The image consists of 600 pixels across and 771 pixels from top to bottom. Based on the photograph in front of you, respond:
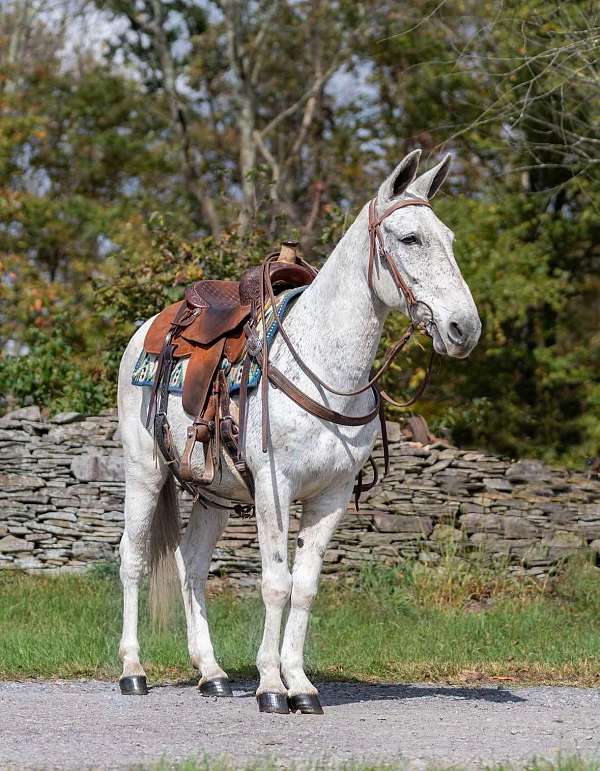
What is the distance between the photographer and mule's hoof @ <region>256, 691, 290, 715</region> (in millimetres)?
5500

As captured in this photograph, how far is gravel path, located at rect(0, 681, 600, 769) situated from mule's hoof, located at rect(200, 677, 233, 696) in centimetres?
5

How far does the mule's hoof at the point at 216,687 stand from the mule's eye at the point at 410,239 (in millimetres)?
2605

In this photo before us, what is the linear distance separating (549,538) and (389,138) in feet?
41.7

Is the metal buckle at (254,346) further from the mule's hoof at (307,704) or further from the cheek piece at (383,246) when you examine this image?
the mule's hoof at (307,704)

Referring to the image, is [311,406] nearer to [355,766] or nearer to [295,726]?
[295,726]

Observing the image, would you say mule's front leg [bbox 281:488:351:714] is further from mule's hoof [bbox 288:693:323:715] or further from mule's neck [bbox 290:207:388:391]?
mule's neck [bbox 290:207:388:391]

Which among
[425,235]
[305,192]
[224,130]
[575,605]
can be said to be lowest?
[575,605]

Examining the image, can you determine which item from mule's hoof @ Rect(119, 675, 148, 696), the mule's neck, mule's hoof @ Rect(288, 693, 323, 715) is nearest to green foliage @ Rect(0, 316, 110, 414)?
mule's hoof @ Rect(119, 675, 148, 696)

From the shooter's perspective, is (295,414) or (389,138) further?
(389,138)

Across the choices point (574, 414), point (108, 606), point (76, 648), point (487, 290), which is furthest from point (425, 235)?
point (574, 414)

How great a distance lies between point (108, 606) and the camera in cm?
905

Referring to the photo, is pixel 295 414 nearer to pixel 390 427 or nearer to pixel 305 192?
pixel 390 427

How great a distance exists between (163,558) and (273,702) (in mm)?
1519

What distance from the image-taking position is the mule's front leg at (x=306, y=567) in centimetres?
568
